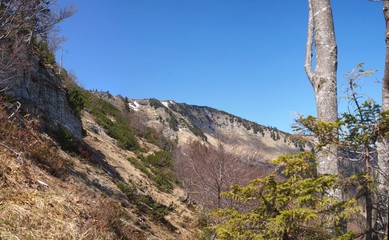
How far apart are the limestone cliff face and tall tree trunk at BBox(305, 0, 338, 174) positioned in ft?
28.1

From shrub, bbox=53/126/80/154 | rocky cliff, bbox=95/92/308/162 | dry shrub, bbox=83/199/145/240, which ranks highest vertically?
rocky cliff, bbox=95/92/308/162

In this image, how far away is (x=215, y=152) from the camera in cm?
1480

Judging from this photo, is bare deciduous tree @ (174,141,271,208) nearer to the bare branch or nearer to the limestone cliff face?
the limestone cliff face

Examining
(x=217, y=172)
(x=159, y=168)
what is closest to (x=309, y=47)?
(x=217, y=172)

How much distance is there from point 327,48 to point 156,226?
8.40m

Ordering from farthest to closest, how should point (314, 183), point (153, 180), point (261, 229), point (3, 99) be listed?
point (153, 180), point (3, 99), point (261, 229), point (314, 183)

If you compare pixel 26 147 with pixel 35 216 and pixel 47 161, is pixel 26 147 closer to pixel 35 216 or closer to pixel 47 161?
pixel 47 161

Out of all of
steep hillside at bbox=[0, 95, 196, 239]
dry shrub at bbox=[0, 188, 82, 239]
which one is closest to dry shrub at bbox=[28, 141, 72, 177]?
steep hillside at bbox=[0, 95, 196, 239]

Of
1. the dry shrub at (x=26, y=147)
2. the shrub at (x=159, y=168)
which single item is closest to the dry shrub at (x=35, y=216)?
the dry shrub at (x=26, y=147)

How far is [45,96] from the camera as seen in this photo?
12.1 metres

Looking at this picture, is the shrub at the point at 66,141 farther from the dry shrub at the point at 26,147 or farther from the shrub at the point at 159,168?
the shrub at the point at 159,168

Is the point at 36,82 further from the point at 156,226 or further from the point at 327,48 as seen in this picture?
the point at 327,48

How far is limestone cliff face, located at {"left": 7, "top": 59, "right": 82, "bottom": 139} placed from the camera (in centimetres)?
1059

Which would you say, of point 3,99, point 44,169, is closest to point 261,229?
point 44,169
